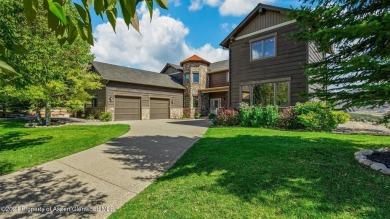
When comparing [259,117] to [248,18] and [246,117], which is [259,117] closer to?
[246,117]

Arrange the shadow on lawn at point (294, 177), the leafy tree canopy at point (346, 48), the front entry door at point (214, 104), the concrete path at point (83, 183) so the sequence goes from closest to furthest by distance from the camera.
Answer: the shadow on lawn at point (294, 177) < the concrete path at point (83, 183) < the leafy tree canopy at point (346, 48) < the front entry door at point (214, 104)

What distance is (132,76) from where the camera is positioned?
852 inches

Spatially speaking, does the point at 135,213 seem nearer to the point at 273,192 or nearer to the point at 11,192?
the point at 273,192

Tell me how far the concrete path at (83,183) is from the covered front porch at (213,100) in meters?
17.9

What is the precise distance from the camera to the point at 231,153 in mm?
5574

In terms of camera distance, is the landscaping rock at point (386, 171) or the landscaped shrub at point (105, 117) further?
the landscaped shrub at point (105, 117)

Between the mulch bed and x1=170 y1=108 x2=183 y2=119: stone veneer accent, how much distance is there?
20317mm

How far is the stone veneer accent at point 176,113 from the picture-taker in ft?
79.4

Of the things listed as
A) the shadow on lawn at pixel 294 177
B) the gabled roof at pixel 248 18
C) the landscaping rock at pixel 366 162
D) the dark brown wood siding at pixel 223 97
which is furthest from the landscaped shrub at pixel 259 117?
the dark brown wood siding at pixel 223 97

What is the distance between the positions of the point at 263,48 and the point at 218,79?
1172cm

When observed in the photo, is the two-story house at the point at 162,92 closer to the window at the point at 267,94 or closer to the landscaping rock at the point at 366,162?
the window at the point at 267,94

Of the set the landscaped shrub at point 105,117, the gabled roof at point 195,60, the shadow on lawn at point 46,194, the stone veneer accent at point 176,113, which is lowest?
the shadow on lawn at point 46,194

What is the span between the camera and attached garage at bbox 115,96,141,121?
19578 millimetres

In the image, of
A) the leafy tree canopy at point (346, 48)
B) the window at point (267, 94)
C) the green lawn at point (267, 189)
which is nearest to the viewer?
the green lawn at point (267, 189)
